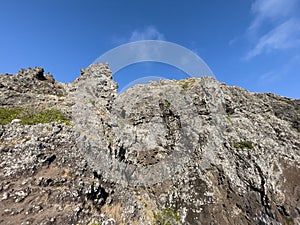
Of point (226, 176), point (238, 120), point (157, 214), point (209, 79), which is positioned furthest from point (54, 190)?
point (209, 79)

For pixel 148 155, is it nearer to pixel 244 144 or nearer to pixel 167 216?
pixel 167 216

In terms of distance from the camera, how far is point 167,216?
27656mm

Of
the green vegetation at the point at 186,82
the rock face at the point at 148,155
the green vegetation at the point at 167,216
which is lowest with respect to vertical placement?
the green vegetation at the point at 167,216

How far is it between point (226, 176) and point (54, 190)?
24.9 meters

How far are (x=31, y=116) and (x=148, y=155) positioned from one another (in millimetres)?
19387

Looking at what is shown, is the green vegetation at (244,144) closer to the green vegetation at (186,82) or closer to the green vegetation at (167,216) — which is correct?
the green vegetation at (167,216)

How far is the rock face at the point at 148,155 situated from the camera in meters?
19.2

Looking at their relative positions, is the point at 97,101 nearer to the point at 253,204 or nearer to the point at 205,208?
the point at 205,208

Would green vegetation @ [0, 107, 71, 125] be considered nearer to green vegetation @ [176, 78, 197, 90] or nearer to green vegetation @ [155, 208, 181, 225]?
green vegetation @ [155, 208, 181, 225]

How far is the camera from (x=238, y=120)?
41.6 metres

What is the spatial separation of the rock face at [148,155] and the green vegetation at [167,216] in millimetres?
176

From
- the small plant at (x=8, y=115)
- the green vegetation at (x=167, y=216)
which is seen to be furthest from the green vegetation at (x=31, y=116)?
the green vegetation at (x=167, y=216)

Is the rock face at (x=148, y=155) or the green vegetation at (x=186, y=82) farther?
the green vegetation at (x=186, y=82)

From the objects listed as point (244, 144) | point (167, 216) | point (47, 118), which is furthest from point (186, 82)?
point (47, 118)
